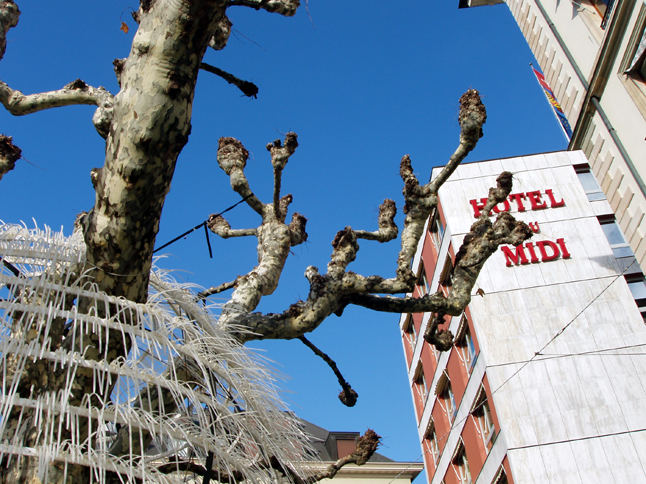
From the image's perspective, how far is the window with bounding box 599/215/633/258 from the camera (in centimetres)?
1873

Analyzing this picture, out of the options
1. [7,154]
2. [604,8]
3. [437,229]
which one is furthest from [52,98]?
[437,229]

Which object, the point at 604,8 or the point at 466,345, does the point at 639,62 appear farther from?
the point at 466,345

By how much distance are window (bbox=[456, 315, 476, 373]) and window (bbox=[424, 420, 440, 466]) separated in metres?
4.06

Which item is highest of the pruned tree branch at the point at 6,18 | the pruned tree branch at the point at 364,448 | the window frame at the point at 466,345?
the window frame at the point at 466,345

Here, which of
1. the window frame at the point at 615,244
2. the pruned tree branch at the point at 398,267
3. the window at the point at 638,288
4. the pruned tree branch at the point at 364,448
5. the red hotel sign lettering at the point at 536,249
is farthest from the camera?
the red hotel sign lettering at the point at 536,249

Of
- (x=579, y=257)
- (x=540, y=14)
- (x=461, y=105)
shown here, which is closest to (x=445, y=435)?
(x=579, y=257)

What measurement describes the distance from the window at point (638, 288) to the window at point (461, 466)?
683 cm

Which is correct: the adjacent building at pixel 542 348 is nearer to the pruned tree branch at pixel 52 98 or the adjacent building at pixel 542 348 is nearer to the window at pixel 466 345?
the window at pixel 466 345

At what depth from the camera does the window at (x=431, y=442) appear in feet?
71.1

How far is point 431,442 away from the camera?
22.4m

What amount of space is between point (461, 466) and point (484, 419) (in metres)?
2.70

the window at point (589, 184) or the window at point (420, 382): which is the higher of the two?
the window at point (589, 184)

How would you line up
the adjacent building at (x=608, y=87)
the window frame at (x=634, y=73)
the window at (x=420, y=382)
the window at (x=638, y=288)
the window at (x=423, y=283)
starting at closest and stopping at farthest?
the window frame at (x=634, y=73)
the adjacent building at (x=608, y=87)
the window at (x=638, y=288)
the window at (x=423, y=283)
the window at (x=420, y=382)

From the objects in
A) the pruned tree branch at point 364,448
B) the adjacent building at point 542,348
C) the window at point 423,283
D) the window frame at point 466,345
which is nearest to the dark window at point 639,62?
the adjacent building at point 542,348
